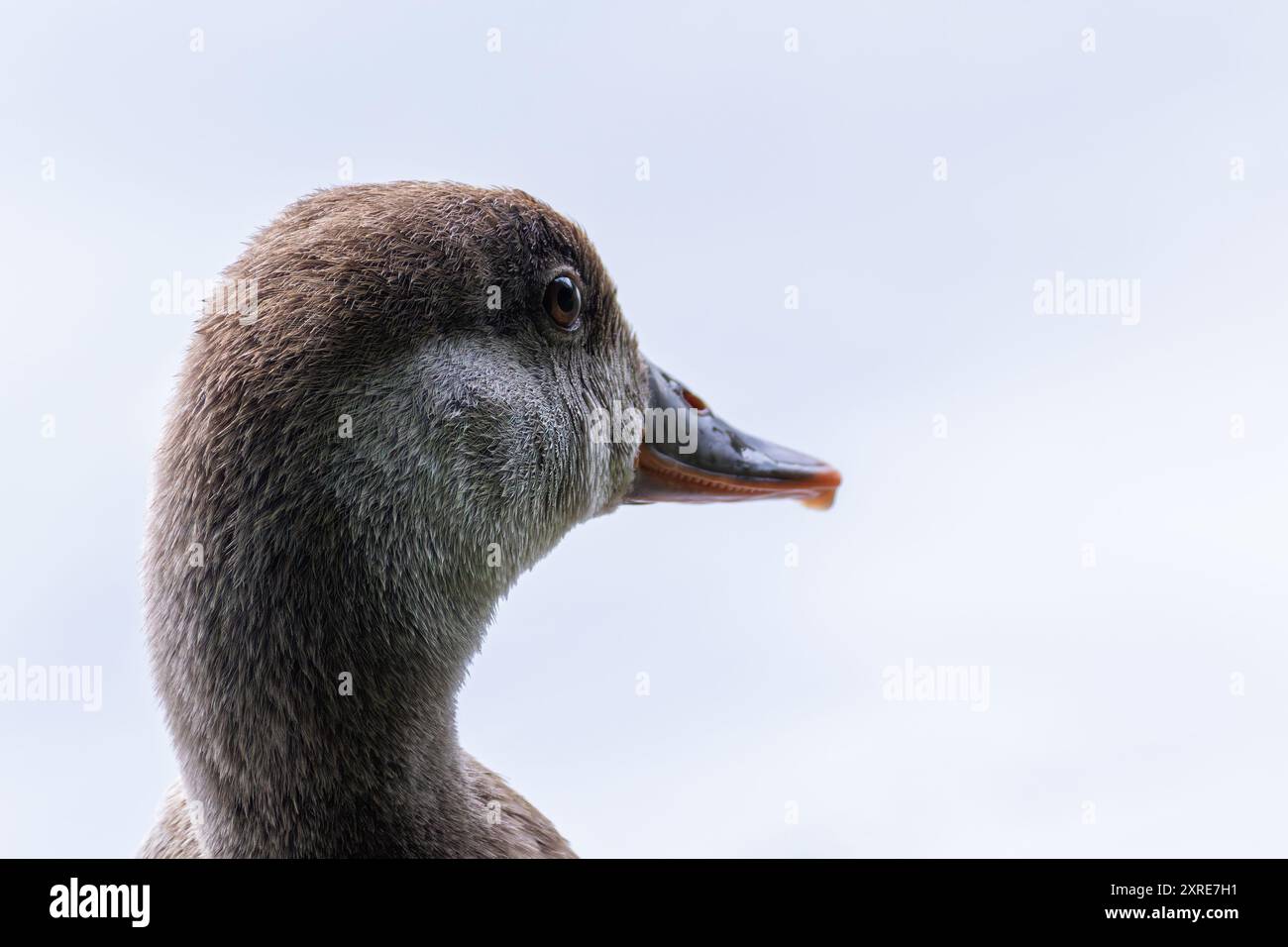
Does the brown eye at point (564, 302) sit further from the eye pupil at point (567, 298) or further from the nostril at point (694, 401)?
the nostril at point (694, 401)

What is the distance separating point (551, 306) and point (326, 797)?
1048 mm

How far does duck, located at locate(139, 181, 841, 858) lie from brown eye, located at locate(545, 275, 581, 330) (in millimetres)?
→ 115

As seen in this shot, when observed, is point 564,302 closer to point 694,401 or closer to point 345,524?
point 694,401

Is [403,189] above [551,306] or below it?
above

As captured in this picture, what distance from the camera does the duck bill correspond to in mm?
2803

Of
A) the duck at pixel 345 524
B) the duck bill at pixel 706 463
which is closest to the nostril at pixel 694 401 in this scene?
the duck bill at pixel 706 463

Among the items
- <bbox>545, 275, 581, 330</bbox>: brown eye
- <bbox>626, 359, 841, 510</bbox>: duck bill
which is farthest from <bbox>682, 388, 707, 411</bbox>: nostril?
<bbox>545, 275, 581, 330</bbox>: brown eye

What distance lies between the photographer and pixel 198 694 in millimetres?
1932

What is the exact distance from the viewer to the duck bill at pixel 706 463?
9.20 feet

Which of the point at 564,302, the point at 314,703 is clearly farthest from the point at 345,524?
the point at 564,302
